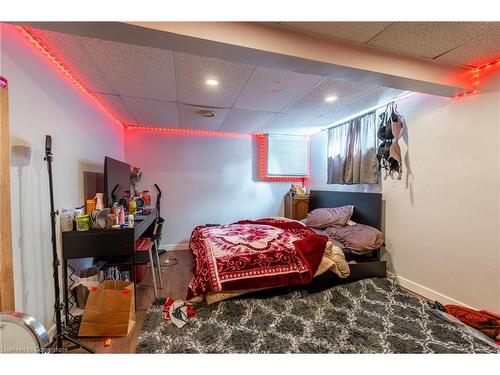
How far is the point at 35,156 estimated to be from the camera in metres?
1.53

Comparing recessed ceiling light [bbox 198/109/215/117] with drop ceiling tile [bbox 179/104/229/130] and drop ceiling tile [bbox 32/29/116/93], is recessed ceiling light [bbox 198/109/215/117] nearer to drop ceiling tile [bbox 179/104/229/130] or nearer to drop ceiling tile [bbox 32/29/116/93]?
drop ceiling tile [bbox 179/104/229/130]

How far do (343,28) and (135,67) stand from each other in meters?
1.65

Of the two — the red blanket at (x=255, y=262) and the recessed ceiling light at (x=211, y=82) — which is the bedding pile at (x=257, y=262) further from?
the recessed ceiling light at (x=211, y=82)

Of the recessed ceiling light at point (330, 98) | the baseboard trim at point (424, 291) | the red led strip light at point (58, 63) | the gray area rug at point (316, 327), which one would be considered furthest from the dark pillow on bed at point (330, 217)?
the red led strip light at point (58, 63)

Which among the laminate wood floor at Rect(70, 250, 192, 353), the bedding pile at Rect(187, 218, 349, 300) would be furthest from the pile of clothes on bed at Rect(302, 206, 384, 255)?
the laminate wood floor at Rect(70, 250, 192, 353)

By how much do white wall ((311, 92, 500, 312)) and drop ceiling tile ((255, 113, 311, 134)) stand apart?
1.33 meters

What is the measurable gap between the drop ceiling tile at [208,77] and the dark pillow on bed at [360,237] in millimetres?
2171

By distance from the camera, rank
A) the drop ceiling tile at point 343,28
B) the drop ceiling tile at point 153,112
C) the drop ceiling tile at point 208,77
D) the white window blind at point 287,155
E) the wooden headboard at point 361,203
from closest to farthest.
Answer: the drop ceiling tile at point 343,28, the drop ceiling tile at point 208,77, the drop ceiling tile at point 153,112, the wooden headboard at point 361,203, the white window blind at point 287,155

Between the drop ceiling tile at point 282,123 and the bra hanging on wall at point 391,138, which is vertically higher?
the drop ceiling tile at point 282,123

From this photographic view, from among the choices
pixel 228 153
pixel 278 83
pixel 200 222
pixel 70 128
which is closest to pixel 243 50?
pixel 278 83

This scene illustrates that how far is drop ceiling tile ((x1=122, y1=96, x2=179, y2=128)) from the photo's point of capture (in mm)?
2660

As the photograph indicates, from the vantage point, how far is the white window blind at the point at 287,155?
436 centimetres
